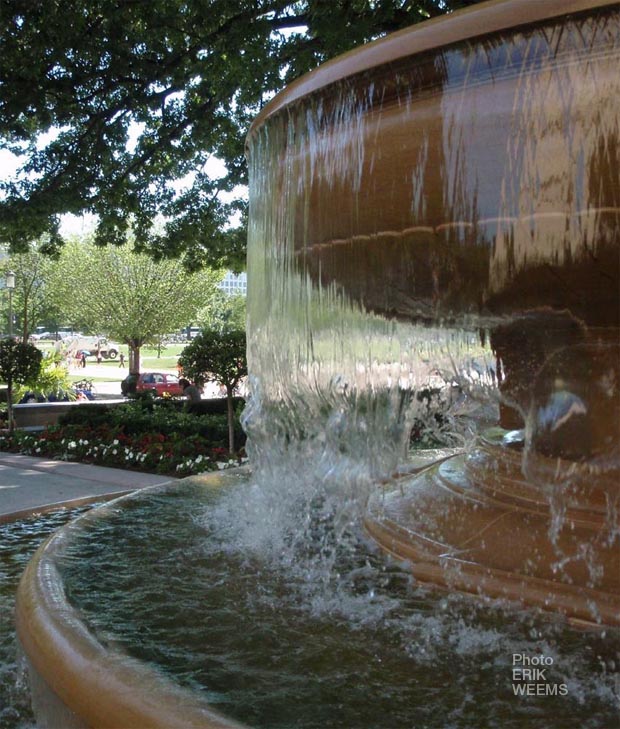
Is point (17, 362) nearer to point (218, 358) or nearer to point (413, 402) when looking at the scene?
point (218, 358)

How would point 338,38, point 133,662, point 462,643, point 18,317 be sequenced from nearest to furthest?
point 133,662 < point 462,643 < point 338,38 < point 18,317

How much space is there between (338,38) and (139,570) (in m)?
5.90

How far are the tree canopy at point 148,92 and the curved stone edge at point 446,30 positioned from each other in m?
5.26

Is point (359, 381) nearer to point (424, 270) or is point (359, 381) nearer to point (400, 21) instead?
point (424, 270)

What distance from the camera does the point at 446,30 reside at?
Answer: 2.25m

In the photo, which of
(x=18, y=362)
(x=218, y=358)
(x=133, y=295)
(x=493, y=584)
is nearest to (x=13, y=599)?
(x=493, y=584)

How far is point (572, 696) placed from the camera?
1938 millimetres

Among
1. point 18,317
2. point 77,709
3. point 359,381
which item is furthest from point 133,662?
point 18,317

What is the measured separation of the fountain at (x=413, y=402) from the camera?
2.04 metres

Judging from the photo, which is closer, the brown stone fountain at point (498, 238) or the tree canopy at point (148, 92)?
the brown stone fountain at point (498, 238)

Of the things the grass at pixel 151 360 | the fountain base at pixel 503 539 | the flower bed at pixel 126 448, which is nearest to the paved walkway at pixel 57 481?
the flower bed at pixel 126 448

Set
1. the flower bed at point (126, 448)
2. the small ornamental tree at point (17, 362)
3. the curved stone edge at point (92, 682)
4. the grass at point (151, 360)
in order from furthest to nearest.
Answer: the grass at point (151, 360) < the small ornamental tree at point (17, 362) < the flower bed at point (126, 448) < the curved stone edge at point (92, 682)

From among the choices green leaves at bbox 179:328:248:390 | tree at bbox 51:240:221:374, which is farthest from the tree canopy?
tree at bbox 51:240:221:374

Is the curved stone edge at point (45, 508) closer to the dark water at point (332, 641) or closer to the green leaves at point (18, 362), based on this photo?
the dark water at point (332, 641)
